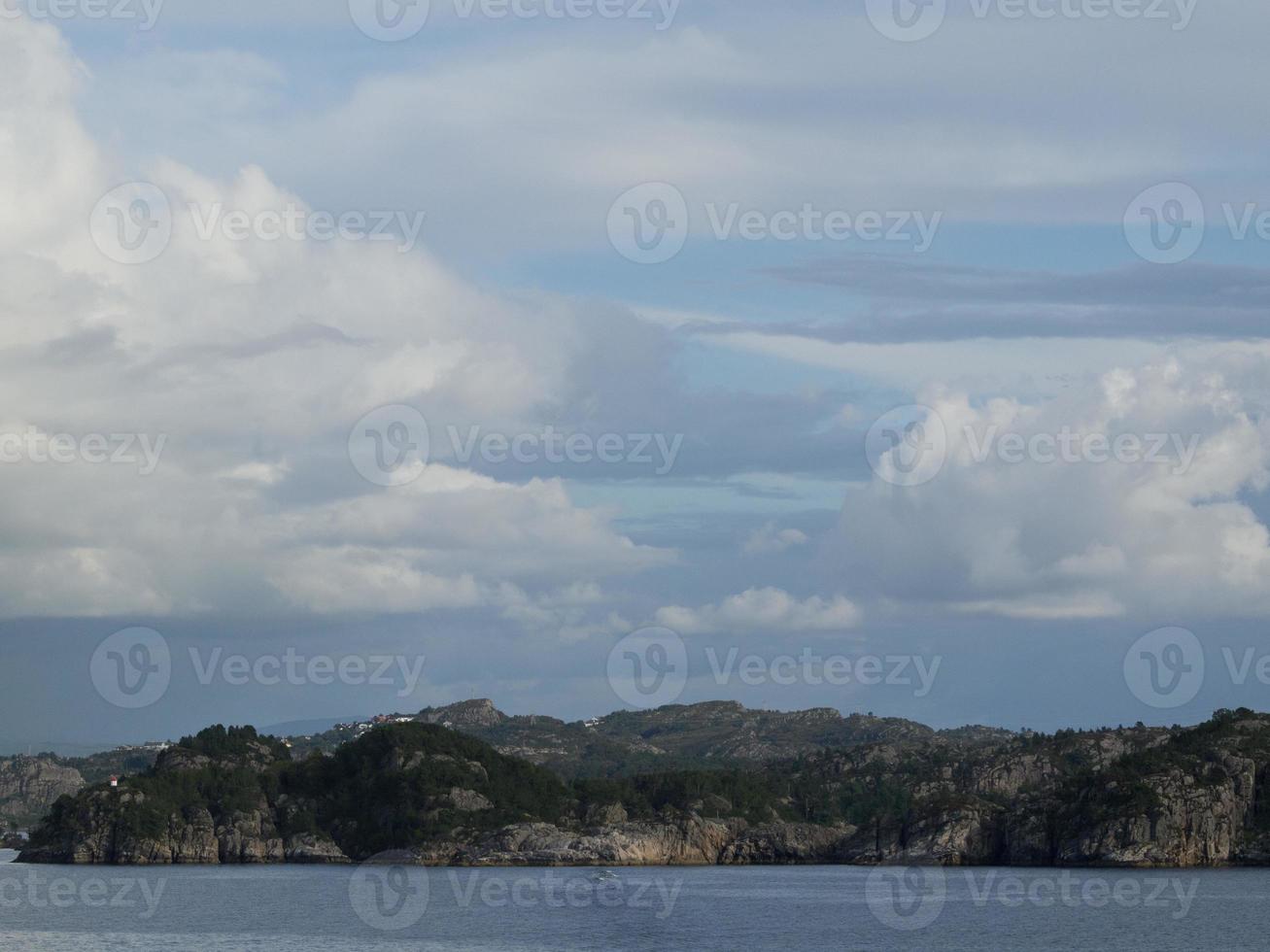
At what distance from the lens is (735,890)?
169 metres

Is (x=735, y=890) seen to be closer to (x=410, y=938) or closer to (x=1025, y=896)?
(x=1025, y=896)

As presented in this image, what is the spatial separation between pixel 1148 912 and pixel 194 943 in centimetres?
7464
